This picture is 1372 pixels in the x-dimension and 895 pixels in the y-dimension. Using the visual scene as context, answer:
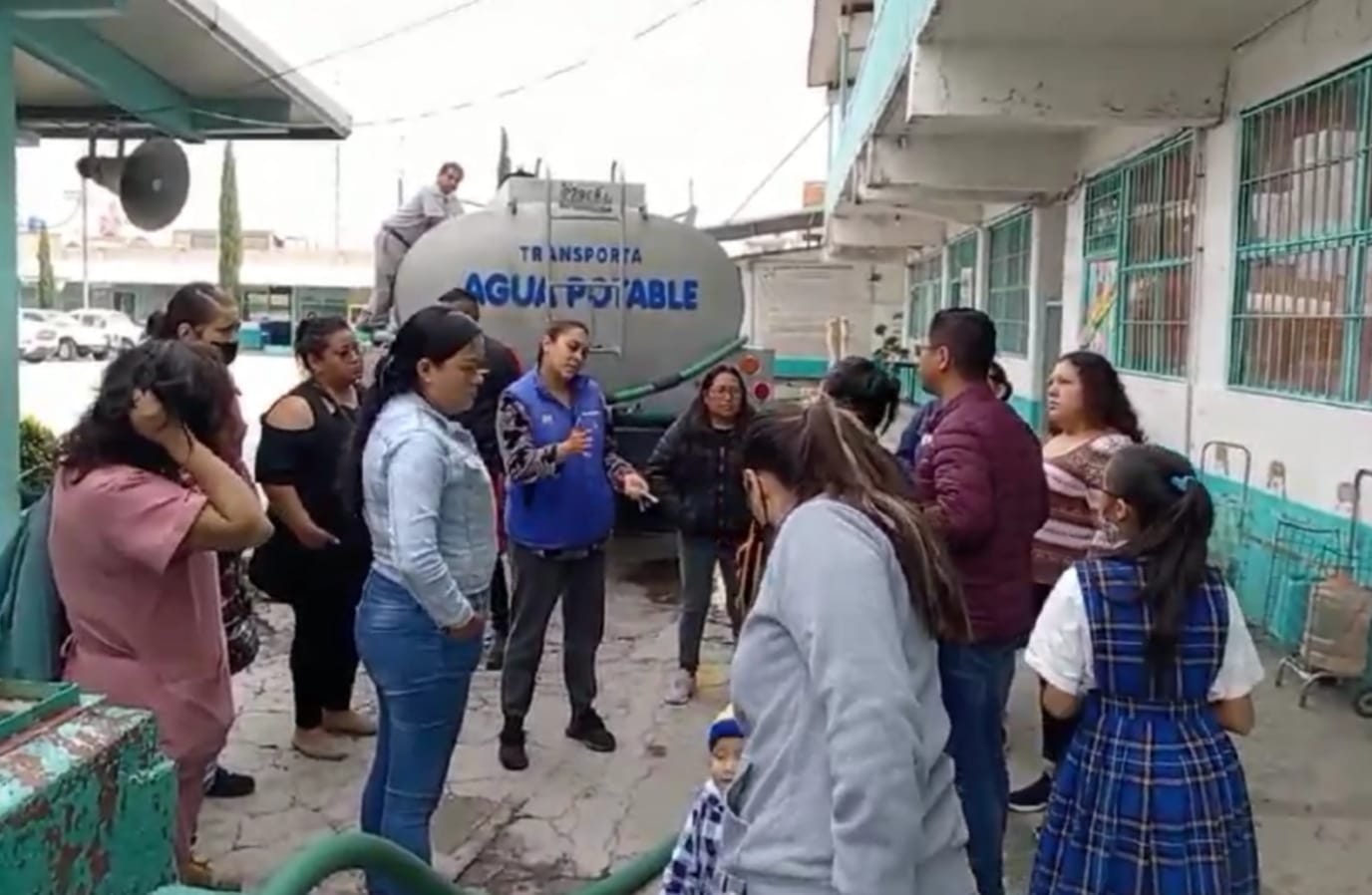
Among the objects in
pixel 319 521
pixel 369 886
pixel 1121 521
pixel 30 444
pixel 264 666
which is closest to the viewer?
pixel 1121 521

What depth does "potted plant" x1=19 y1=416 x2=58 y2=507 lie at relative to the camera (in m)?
7.89

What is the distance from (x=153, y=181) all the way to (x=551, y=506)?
638cm

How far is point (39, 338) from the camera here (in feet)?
143

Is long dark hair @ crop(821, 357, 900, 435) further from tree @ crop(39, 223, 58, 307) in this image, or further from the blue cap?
tree @ crop(39, 223, 58, 307)

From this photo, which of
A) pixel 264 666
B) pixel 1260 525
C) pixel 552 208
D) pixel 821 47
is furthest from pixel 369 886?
pixel 821 47

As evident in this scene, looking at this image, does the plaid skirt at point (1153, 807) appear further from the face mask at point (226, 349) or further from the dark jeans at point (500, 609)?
the dark jeans at point (500, 609)

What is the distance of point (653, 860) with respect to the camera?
130 inches

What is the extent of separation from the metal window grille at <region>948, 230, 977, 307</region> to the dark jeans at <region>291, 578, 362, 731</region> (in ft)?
43.2

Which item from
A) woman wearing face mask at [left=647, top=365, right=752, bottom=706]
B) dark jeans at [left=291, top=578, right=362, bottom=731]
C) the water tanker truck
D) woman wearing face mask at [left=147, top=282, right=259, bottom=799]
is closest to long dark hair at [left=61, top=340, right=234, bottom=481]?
woman wearing face mask at [left=147, top=282, right=259, bottom=799]

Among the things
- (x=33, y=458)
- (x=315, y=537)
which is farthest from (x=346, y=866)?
(x=33, y=458)

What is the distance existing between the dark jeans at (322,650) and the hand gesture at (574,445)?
0.89 meters

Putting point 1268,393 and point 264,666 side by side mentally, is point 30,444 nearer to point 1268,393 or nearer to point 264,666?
point 264,666

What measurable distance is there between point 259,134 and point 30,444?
2992 mm

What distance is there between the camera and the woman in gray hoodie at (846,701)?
1946mm
